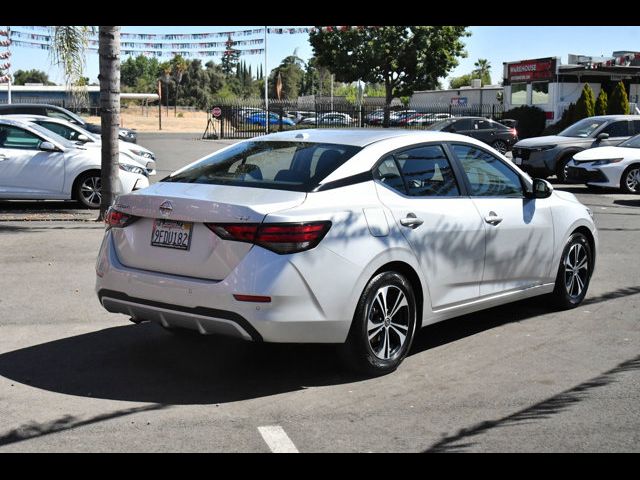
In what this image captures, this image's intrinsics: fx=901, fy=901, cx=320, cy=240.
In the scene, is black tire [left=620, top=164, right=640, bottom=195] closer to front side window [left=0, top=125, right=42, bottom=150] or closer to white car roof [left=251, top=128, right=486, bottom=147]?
front side window [left=0, top=125, right=42, bottom=150]

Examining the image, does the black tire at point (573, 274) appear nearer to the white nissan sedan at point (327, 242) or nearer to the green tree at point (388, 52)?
the white nissan sedan at point (327, 242)

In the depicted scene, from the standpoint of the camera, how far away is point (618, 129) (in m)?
22.2

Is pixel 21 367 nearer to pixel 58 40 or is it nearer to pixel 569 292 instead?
pixel 569 292

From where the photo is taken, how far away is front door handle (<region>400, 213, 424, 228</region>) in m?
6.12

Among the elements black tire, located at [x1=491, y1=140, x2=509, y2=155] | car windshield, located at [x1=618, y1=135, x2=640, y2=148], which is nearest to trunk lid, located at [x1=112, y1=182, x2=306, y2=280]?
car windshield, located at [x1=618, y1=135, x2=640, y2=148]

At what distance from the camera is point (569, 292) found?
8.00 metres

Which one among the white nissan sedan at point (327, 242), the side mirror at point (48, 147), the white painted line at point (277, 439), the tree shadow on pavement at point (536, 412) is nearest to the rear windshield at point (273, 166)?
the white nissan sedan at point (327, 242)

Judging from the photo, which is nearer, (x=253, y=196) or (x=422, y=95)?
(x=253, y=196)

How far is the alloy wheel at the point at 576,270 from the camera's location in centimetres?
796

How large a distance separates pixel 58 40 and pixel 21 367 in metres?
8.70

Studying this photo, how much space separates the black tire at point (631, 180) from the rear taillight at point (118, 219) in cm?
1529
